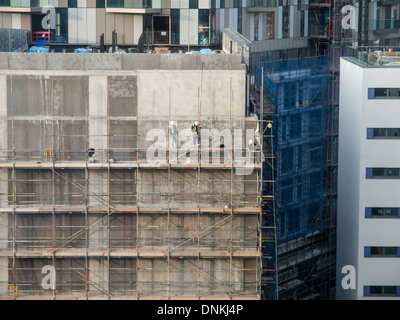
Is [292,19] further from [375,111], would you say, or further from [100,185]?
[100,185]

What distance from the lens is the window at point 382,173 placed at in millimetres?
63562

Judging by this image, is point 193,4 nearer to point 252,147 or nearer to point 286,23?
point 286,23

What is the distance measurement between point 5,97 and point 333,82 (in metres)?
32.7

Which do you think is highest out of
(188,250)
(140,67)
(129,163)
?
(140,67)

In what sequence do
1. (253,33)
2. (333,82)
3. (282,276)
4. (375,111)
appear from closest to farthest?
(375,111), (282,276), (333,82), (253,33)

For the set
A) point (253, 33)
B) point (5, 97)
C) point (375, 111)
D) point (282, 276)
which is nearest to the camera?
point (5, 97)

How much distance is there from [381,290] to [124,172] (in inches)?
750

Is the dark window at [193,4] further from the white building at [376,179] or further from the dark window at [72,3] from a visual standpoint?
the white building at [376,179]

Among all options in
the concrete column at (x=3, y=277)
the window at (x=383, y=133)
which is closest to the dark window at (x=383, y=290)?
the window at (x=383, y=133)

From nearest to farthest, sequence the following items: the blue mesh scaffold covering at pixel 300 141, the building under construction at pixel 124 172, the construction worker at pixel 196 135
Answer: the construction worker at pixel 196 135 < the building under construction at pixel 124 172 < the blue mesh scaffold covering at pixel 300 141

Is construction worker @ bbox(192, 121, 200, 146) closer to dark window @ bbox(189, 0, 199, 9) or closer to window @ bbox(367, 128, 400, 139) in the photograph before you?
window @ bbox(367, 128, 400, 139)

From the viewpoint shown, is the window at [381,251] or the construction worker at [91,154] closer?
the construction worker at [91,154]

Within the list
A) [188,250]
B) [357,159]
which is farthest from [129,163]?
[357,159]

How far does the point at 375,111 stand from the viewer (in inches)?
2507
